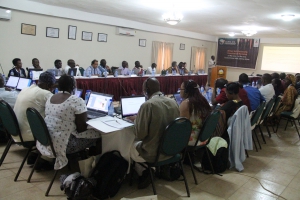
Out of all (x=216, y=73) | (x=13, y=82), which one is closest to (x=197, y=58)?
(x=216, y=73)

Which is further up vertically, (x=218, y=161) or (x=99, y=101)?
(x=99, y=101)

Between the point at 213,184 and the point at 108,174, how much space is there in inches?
45.7

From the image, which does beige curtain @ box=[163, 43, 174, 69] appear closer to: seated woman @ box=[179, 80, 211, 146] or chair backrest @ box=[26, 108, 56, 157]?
seated woman @ box=[179, 80, 211, 146]

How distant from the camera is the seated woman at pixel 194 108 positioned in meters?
2.62

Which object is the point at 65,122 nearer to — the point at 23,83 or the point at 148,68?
the point at 23,83

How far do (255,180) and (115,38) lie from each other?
6802 mm

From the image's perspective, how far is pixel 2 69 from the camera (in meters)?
6.15

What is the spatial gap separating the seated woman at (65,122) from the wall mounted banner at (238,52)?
1145cm

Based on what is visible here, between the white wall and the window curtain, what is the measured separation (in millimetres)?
2524

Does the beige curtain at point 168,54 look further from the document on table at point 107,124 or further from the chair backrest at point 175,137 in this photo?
the chair backrest at point 175,137

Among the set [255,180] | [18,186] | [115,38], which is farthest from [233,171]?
[115,38]

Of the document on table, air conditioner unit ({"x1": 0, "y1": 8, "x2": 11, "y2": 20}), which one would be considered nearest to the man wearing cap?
the document on table

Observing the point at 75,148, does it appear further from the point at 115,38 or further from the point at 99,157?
the point at 115,38

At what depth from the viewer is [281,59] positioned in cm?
1159
